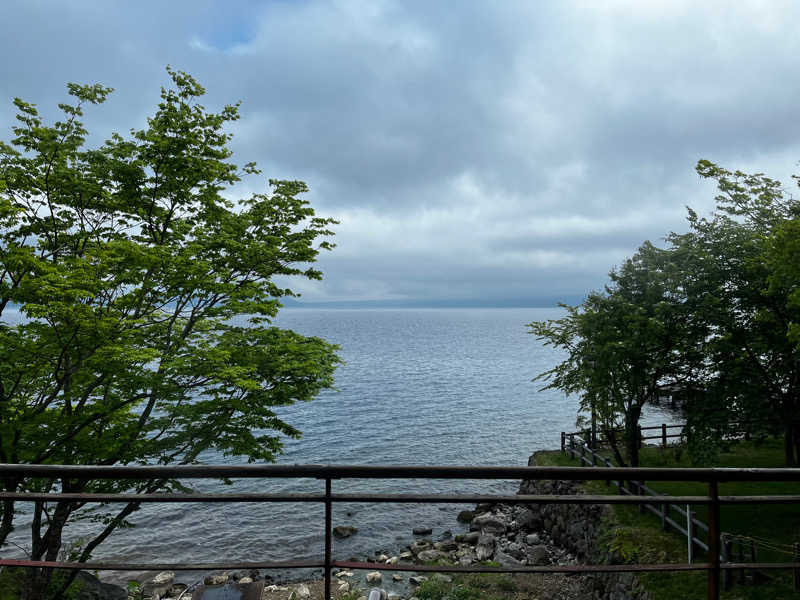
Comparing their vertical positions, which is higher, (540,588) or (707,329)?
(707,329)

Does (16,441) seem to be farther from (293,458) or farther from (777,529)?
(293,458)

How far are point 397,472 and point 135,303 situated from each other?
10641 millimetres

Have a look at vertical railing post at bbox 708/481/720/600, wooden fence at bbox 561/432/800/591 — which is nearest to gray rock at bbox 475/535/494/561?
wooden fence at bbox 561/432/800/591

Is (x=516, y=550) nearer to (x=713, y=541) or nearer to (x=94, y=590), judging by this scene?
(x=94, y=590)

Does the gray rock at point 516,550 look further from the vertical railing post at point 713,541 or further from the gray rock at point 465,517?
the vertical railing post at point 713,541

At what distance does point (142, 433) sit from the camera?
12.0 metres

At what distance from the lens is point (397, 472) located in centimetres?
266

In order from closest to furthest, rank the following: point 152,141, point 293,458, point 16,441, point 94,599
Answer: point 16,441
point 152,141
point 94,599
point 293,458

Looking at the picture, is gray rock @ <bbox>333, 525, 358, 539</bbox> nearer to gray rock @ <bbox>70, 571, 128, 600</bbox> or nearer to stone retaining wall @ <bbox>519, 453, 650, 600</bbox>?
stone retaining wall @ <bbox>519, 453, 650, 600</bbox>

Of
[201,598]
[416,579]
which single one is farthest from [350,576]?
[201,598]

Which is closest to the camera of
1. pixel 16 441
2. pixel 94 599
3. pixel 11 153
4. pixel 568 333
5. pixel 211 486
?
pixel 16 441

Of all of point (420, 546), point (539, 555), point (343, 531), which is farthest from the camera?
point (343, 531)

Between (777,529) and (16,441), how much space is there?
17733 mm

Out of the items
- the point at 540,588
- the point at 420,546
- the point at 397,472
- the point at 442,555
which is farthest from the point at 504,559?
the point at 397,472
